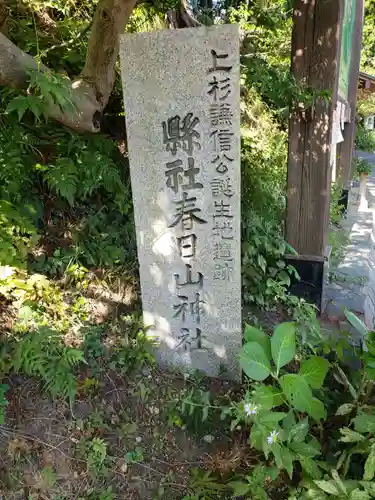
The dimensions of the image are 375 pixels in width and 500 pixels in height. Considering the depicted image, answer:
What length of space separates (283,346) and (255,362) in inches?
6.2

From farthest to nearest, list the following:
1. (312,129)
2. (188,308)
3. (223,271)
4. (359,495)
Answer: (312,129) → (188,308) → (223,271) → (359,495)

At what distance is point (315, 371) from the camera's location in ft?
6.28

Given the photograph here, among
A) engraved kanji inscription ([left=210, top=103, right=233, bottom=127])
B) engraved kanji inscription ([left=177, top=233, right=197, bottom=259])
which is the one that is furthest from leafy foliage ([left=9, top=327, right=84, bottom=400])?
engraved kanji inscription ([left=210, top=103, right=233, bottom=127])

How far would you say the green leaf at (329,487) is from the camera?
1.63 m

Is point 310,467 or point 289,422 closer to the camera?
point 310,467

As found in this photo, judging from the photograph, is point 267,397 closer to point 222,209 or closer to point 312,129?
point 222,209

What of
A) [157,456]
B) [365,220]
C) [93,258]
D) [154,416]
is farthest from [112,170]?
[365,220]

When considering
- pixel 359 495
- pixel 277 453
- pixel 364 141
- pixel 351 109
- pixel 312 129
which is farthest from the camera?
pixel 364 141

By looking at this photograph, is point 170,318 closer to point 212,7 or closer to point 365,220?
point 212,7

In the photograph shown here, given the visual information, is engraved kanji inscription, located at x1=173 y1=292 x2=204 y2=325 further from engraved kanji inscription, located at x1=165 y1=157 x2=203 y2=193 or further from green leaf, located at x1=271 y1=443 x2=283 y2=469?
green leaf, located at x1=271 y1=443 x2=283 y2=469

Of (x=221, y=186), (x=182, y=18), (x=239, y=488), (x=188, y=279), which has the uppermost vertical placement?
(x=182, y=18)

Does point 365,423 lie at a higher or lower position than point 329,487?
higher

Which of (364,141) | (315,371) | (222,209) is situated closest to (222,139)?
(222,209)

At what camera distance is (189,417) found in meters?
2.32
